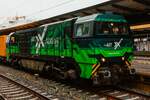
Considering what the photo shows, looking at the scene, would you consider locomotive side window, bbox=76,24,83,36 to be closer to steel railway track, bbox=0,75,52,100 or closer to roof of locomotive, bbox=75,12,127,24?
roof of locomotive, bbox=75,12,127,24

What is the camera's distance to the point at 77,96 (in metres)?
10.8

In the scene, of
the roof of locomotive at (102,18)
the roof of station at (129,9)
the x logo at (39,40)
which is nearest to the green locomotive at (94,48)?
the roof of locomotive at (102,18)

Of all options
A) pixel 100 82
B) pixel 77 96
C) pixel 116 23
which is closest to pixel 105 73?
pixel 100 82

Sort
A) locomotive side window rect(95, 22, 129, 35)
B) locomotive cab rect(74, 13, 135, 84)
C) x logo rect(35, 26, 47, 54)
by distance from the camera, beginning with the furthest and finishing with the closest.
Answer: x logo rect(35, 26, 47, 54)
locomotive side window rect(95, 22, 129, 35)
locomotive cab rect(74, 13, 135, 84)

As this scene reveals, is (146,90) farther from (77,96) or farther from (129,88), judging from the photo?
(77,96)

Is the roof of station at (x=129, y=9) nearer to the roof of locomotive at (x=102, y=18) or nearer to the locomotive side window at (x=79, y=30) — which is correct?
the roof of locomotive at (x=102, y=18)

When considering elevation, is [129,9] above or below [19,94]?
above

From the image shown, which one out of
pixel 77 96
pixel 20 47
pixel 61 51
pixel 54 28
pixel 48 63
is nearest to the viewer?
pixel 77 96

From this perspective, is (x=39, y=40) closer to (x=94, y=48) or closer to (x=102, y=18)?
(x=102, y=18)

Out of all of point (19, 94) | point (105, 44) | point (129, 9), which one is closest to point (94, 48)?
point (105, 44)

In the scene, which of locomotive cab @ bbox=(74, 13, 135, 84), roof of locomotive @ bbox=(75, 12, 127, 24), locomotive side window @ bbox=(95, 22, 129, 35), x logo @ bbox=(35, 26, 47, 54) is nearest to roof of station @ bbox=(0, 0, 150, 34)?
roof of locomotive @ bbox=(75, 12, 127, 24)

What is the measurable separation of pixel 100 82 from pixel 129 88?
1732 millimetres

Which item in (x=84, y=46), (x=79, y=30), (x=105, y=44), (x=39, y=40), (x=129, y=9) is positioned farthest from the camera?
(x=39, y=40)

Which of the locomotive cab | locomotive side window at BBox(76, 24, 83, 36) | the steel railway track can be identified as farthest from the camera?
locomotive side window at BBox(76, 24, 83, 36)
